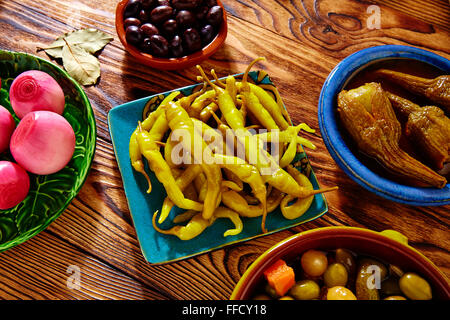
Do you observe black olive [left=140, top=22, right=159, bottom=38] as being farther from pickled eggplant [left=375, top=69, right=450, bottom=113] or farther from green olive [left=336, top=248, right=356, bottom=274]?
green olive [left=336, top=248, right=356, bottom=274]

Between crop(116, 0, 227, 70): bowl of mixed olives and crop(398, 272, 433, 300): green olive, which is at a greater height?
crop(116, 0, 227, 70): bowl of mixed olives

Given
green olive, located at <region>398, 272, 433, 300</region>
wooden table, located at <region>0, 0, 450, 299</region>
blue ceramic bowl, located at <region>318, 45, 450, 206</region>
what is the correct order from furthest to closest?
wooden table, located at <region>0, 0, 450, 299</region>
blue ceramic bowl, located at <region>318, 45, 450, 206</region>
green olive, located at <region>398, 272, 433, 300</region>

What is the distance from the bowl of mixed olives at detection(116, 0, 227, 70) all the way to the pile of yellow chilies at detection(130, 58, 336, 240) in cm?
12

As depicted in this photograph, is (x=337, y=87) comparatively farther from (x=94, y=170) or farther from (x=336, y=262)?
(x=94, y=170)

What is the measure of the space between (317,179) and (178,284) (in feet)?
1.60

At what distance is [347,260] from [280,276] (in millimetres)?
170

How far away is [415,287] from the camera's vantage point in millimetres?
764

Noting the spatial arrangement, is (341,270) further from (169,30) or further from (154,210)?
(169,30)

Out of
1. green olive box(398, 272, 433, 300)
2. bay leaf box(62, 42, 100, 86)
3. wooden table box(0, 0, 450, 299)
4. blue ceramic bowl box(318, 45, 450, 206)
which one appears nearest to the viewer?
green olive box(398, 272, 433, 300)

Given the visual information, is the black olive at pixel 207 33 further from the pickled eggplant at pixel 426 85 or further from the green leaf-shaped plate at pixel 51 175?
the pickled eggplant at pixel 426 85

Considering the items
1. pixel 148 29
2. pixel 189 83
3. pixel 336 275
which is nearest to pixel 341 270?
pixel 336 275

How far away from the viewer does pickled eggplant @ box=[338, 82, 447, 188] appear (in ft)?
2.96

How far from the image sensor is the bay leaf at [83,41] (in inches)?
45.2

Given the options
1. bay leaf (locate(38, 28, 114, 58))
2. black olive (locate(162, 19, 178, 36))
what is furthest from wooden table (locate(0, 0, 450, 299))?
black olive (locate(162, 19, 178, 36))
